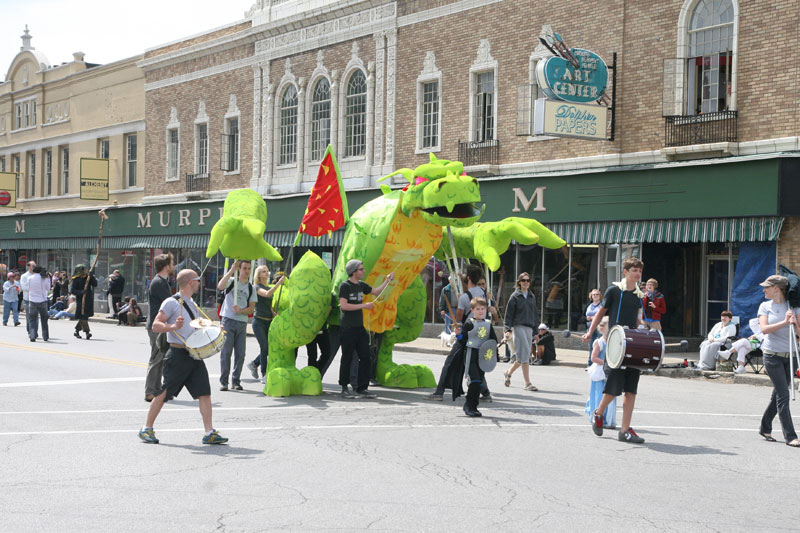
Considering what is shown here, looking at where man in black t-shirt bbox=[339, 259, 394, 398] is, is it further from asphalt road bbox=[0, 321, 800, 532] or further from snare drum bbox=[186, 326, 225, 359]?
snare drum bbox=[186, 326, 225, 359]

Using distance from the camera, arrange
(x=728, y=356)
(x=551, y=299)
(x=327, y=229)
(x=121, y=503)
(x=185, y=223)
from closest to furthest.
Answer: (x=121, y=503), (x=327, y=229), (x=728, y=356), (x=551, y=299), (x=185, y=223)

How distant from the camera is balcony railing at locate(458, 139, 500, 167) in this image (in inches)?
976

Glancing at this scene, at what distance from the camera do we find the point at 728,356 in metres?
17.4

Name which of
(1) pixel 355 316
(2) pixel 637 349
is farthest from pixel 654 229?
(2) pixel 637 349

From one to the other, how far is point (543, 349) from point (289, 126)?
1521 centimetres

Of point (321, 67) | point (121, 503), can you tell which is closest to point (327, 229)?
point (121, 503)

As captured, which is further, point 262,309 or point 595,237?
point 595,237

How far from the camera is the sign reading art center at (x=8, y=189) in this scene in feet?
148

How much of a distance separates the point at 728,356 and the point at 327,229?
27.2 feet

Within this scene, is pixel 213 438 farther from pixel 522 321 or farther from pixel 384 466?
pixel 522 321

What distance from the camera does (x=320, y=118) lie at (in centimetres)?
3067

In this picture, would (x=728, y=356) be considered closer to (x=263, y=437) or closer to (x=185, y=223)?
(x=263, y=437)

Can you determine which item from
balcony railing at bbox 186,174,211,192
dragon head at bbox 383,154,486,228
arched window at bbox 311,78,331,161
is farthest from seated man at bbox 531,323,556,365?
balcony railing at bbox 186,174,211,192

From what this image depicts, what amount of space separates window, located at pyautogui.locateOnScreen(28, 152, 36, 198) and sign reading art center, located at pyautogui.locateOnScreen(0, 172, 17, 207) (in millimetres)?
679
